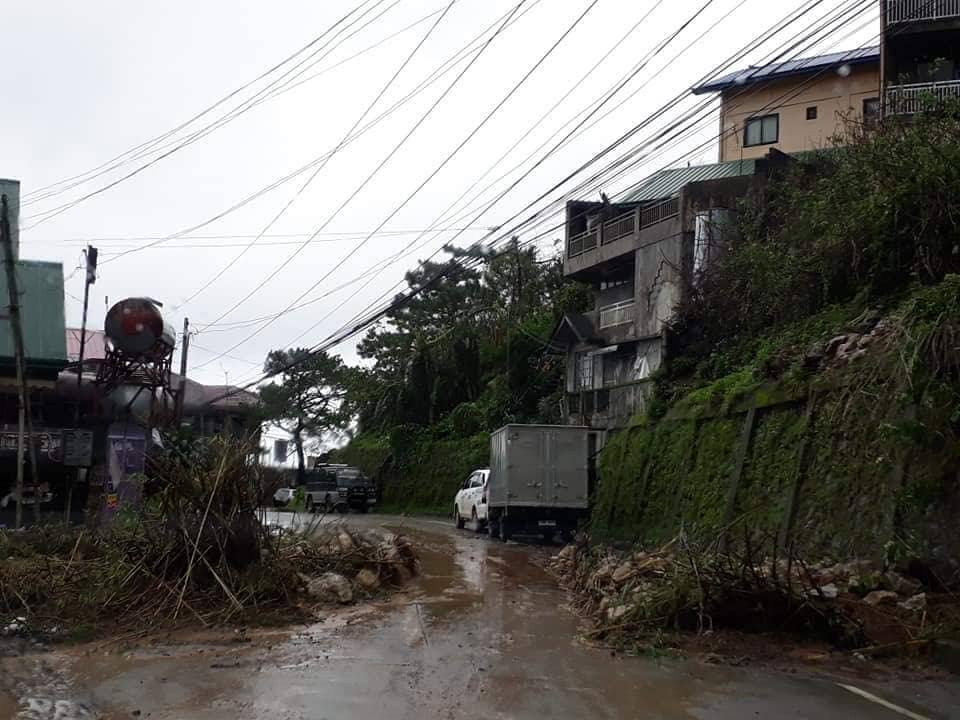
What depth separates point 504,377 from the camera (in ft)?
147

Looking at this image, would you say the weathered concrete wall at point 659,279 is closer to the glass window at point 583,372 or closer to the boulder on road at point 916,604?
the glass window at point 583,372

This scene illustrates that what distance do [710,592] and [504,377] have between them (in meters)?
34.4

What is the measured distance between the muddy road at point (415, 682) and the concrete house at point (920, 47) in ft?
66.5

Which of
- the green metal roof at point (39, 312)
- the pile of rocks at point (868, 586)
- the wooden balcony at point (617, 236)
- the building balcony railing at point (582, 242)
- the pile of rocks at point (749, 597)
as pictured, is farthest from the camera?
the building balcony railing at point (582, 242)

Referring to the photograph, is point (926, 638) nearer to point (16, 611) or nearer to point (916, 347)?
point (916, 347)

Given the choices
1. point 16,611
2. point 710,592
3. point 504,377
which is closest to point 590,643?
point 710,592

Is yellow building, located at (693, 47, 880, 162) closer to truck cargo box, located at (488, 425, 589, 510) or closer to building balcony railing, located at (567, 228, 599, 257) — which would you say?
building balcony railing, located at (567, 228, 599, 257)

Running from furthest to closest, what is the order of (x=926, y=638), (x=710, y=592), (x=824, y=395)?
(x=824, y=395), (x=710, y=592), (x=926, y=638)

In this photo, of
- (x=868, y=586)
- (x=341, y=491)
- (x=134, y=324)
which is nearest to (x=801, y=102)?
(x=341, y=491)

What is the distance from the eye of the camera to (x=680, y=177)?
125ft

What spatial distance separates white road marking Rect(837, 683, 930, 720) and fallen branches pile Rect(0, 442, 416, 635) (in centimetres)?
628

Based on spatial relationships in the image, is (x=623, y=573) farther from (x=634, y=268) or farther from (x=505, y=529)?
(x=634, y=268)

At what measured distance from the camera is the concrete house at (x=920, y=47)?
26625 millimetres

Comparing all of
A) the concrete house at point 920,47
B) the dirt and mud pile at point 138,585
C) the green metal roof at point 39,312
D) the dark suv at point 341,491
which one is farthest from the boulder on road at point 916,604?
the dark suv at point 341,491
